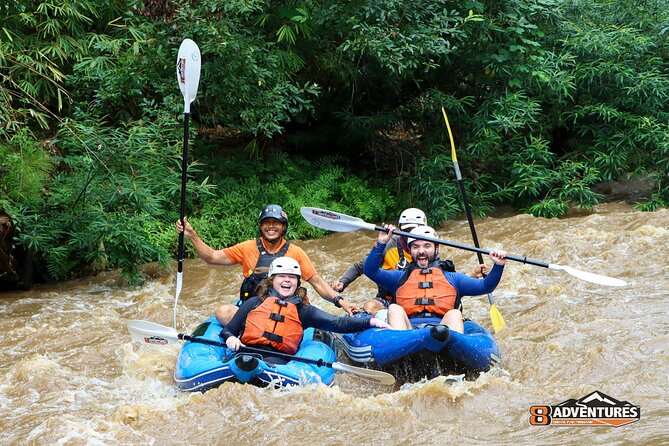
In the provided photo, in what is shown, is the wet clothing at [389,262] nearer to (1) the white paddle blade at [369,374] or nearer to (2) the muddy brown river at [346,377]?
(2) the muddy brown river at [346,377]

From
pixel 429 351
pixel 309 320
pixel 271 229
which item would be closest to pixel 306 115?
pixel 271 229

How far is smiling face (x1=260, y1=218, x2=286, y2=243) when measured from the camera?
230 inches

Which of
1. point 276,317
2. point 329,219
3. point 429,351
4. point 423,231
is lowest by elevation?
point 429,351

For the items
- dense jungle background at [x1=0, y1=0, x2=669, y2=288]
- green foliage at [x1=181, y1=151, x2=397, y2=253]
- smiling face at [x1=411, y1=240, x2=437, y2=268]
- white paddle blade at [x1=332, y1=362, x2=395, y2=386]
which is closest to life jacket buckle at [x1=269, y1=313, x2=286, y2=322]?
white paddle blade at [x1=332, y1=362, x2=395, y2=386]

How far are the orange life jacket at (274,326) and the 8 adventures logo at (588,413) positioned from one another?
1.45 meters

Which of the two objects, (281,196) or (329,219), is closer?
(329,219)

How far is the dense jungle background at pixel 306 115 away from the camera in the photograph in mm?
7836

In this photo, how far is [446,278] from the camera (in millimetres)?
5562

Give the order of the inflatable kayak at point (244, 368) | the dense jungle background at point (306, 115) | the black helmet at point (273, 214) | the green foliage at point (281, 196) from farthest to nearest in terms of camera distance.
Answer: the green foliage at point (281, 196), the dense jungle background at point (306, 115), the black helmet at point (273, 214), the inflatable kayak at point (244, 368)

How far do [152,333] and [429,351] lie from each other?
5.76ft

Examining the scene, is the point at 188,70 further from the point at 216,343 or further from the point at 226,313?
the point at 216,343

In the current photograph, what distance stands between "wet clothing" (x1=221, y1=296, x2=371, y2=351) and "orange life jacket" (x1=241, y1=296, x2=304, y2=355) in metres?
0.03

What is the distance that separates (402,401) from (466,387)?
1.23 ft

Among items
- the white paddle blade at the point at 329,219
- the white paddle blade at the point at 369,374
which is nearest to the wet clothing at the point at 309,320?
the white paddle blade at the point at 369,374
